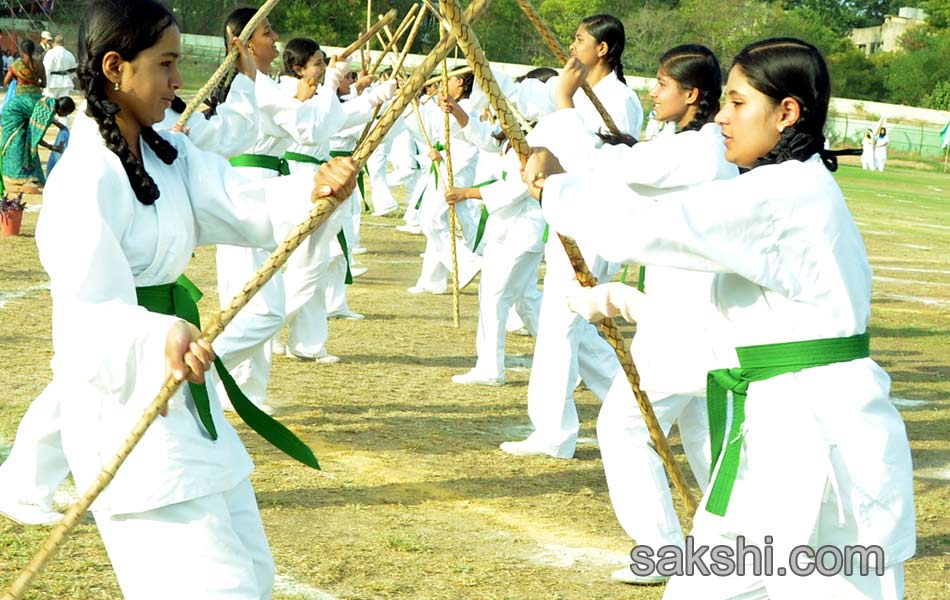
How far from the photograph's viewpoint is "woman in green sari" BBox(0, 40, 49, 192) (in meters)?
17.0

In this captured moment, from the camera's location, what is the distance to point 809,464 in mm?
2840

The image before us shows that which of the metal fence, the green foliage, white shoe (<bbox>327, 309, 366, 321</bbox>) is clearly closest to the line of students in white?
white shoe (<bbox>327, 309, 366, 321</bbox>)

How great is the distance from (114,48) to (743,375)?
1.74 meters

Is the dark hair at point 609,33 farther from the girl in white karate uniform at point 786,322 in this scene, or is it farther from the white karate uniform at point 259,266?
the girl in white karate uniform at point 786,322

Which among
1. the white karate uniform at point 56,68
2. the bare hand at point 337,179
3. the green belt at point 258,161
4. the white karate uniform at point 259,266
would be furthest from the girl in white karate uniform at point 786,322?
the white karate uniform at point 56,68

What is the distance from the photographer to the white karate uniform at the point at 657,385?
4.53 m

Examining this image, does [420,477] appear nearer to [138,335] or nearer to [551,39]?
[551,39]

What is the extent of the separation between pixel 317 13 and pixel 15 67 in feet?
116

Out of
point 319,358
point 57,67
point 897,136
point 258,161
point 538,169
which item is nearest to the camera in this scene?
point 538,169

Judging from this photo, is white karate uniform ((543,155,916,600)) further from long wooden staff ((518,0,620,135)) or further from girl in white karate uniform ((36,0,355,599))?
long wooden staff ((518,0,620,135))

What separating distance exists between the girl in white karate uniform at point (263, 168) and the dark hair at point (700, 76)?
254 cm

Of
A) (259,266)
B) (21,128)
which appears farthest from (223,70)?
(21,128)

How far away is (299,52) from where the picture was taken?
8.62 m

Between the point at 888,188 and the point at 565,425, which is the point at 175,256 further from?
the point at 888,188
